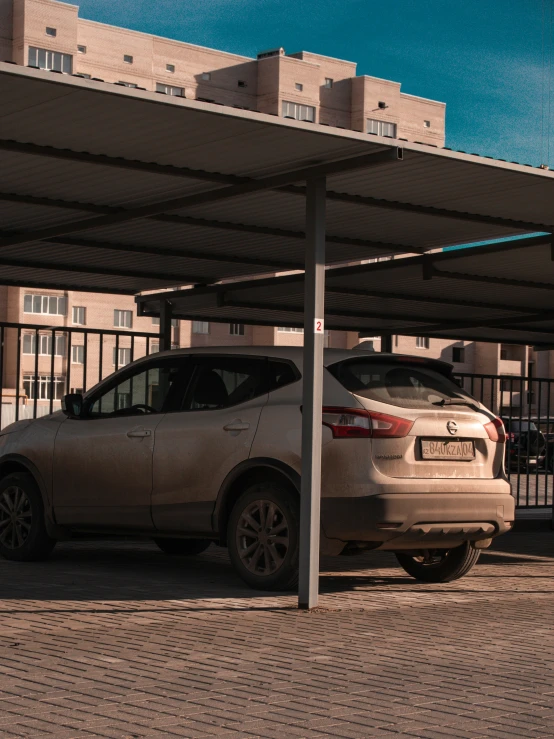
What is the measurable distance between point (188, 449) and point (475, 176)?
10.1 ft

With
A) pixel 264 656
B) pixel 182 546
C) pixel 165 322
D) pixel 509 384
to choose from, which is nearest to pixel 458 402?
pixel 264 656

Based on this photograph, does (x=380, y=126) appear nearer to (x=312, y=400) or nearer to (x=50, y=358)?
(x=50, y=358)

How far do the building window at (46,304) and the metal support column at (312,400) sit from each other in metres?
76.2

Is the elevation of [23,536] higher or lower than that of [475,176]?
lower

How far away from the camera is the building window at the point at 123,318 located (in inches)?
3442

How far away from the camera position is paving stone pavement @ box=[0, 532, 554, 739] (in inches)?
229

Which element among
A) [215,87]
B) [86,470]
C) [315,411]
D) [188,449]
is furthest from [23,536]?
[215,87]

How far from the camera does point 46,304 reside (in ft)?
280

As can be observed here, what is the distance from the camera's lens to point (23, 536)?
38.2 feet

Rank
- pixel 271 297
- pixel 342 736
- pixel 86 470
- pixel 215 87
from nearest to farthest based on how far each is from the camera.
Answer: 1. pixel 342 736
2. pixel 86 470
3. pixel 271 297
4. pixel 215 87

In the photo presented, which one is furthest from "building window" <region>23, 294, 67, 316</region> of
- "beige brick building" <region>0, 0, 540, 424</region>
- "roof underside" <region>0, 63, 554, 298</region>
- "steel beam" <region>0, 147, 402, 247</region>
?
"steel beam" <region>0, 147, 402, 247</region>

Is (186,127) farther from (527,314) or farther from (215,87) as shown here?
(215,87)

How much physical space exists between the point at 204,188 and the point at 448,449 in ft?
9.18

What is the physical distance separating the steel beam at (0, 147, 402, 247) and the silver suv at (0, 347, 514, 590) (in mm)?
1215
